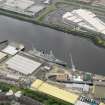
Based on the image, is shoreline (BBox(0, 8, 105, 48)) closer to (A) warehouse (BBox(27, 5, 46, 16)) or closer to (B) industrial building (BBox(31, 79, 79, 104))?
(A) warehouse (BBox(27, 5, 46, 16))

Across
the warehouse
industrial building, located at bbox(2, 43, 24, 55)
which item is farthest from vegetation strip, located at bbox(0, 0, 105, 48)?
industrial building, located at bbox(2, 43, 24, 55)

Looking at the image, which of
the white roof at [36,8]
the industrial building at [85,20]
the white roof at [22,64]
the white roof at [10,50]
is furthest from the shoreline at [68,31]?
the white roof at [22,64]

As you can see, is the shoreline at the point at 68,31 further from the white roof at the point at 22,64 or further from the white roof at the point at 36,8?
the white roof at the point at 22,64

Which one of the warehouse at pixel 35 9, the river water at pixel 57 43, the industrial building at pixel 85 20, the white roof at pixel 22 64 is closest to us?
the white roof at pixel 22 64

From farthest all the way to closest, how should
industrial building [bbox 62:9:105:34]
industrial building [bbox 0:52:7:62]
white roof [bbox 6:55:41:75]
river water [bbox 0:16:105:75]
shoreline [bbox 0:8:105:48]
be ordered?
industrial building [bbox 62:9:105:34] < shoreline [bbox 0:8:105:48] < river water [bbox 0:16:105:75] < industrial building [bbox 0:52:7:62] < white roof [bbox 6:55:41:75]

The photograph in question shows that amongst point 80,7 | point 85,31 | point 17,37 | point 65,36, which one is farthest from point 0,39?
point 80,7

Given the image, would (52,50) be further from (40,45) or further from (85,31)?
(85,31)

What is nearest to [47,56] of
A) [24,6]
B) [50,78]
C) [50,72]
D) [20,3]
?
[50,72]
